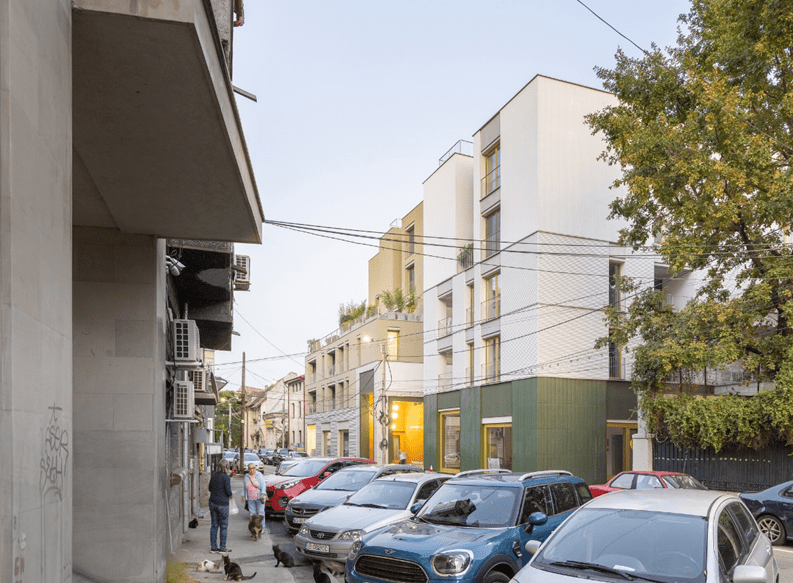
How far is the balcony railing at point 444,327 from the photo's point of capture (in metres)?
38.7

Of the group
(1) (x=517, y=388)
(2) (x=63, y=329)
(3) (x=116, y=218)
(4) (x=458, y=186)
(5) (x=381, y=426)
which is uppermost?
(4) (x=458, y=186)

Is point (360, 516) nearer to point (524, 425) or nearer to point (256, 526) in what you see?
point (256, 526)

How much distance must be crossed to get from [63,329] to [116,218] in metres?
4.56

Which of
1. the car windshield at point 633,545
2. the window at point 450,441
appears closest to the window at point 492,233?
the window at point 450,441

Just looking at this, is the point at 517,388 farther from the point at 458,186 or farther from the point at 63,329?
the point at 63,329

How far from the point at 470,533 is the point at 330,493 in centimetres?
778

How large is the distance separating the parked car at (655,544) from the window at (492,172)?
2847 cm

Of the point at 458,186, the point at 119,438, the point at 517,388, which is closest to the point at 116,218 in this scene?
the point at 119,438

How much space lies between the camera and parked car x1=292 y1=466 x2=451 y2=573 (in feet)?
36.7

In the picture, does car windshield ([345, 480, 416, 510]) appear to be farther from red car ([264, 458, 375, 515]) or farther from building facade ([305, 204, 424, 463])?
building facade ([305, 204, 424, 463])

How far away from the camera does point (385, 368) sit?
160 ft

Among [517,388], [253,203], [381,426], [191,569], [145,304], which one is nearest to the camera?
[253,203]

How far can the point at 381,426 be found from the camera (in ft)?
160

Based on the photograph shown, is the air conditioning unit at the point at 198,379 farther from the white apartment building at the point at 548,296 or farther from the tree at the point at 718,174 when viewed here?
the white apartment building at the point at 548,296
